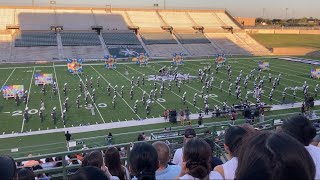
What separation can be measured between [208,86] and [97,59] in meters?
20.6

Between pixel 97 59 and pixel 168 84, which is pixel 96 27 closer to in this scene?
pixel 97 59

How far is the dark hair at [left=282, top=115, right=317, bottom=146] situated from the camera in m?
2.89

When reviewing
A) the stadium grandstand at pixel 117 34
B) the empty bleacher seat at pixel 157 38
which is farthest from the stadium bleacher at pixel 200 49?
the empty bleacher seat at pixel 157 38

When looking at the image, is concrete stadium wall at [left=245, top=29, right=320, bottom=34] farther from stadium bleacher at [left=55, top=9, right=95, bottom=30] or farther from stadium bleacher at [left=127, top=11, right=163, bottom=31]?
stadium bleacher at [left=55, top=9, right=95, bottom=30]

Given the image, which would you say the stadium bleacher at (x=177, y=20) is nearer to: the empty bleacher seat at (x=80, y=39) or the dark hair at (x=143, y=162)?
the empty bleacher seat at (x=80, y=39)

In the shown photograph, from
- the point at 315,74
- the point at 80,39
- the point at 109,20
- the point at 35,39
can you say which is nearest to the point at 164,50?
the point at 80,39

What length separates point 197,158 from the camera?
268cm

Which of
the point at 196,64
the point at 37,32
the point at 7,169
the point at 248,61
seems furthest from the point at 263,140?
the point at 37,32

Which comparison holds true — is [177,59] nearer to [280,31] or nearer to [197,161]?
[197,161]

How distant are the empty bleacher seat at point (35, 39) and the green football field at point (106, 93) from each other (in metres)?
9.11

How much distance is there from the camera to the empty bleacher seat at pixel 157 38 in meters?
48.6

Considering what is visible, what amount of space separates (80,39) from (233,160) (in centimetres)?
4584

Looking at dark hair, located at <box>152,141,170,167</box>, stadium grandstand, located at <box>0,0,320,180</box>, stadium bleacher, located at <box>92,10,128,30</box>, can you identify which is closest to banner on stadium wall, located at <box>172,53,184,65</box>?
stadium grandstand, located at <box>0,0,320,180</box>

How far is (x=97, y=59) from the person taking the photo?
40281 mm
